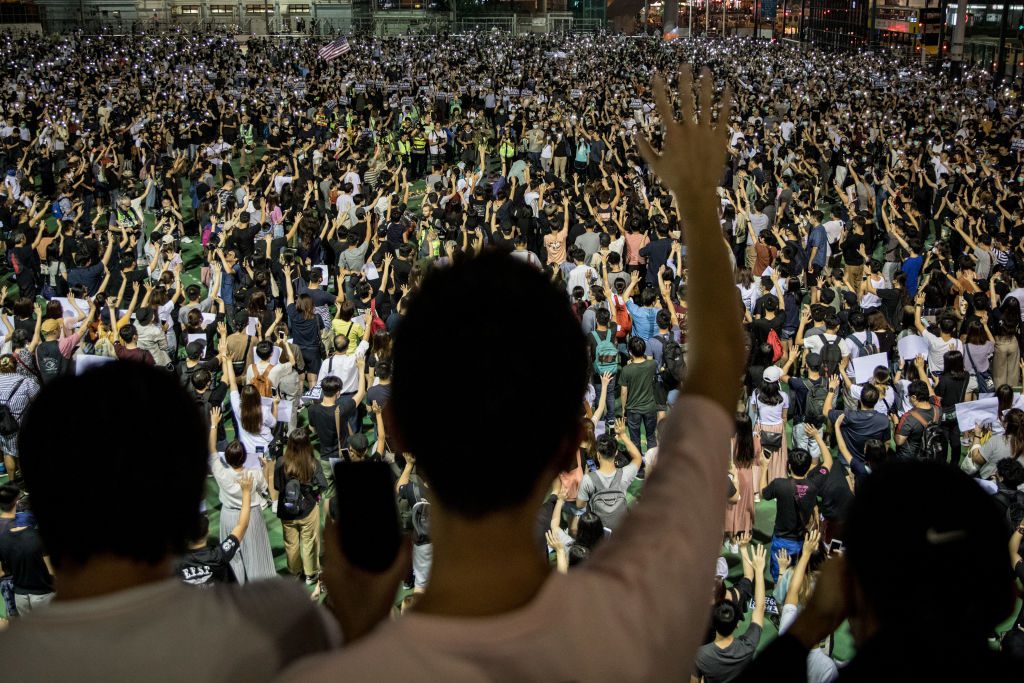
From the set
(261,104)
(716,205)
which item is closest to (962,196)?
(716,205)

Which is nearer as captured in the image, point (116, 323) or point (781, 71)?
point (116, 323)

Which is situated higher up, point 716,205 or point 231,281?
point 716,205

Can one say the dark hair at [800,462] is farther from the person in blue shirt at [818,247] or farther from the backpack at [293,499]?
the person in blue shirt at [818,247]

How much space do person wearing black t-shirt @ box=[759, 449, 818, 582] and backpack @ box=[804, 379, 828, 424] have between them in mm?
1708

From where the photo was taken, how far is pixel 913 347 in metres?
8.51

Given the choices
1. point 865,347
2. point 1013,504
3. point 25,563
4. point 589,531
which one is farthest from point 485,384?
point 865,347

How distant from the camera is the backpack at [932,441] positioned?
6.48m

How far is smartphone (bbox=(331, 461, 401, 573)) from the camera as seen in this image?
126 centimetres

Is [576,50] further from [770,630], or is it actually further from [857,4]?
[770,630]

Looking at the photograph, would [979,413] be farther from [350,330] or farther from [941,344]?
[350,330]

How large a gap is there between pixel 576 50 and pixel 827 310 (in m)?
41.3

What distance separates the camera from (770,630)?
20.3ft

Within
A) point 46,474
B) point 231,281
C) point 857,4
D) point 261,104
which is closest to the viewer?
point 46,474

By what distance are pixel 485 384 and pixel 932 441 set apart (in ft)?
20.5
